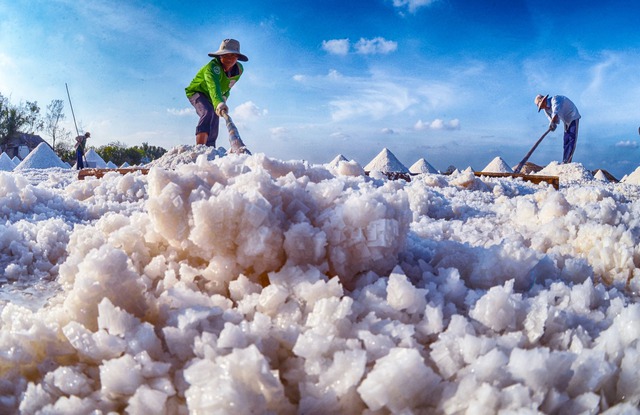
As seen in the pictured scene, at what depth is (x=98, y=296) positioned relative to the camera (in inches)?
36.8

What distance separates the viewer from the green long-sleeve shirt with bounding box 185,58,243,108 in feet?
18.4

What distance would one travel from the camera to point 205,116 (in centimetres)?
619

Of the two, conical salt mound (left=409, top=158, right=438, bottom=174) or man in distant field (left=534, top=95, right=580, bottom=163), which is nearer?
man in distant field (left=534, top=95, right=580, bottom=163)

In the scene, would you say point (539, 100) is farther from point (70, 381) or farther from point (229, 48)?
point (70, 381)

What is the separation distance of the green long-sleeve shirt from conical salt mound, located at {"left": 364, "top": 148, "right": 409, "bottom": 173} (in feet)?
11.9

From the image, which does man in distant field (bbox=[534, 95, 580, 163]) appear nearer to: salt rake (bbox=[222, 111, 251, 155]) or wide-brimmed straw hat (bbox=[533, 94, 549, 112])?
wide-brimmed straw hat (bbox=[533, 94, 549, 112])

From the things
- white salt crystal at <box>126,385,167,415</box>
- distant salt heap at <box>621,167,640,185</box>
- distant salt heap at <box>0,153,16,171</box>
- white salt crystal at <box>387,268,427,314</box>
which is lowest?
white salt crystal at <box>126,385,167,415</box>

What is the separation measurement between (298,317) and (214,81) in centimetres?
515

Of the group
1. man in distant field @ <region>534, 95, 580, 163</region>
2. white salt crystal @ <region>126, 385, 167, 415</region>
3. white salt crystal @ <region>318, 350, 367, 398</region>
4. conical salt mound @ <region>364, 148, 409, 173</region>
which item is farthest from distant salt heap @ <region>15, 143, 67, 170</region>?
white salt crystal @ <region>318, 350, 367, 398</region>

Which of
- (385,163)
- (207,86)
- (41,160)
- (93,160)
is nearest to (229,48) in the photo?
(207,86)

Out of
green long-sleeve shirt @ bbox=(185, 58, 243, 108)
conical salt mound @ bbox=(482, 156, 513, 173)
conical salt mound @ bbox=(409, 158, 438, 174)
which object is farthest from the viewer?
conical salt mound @ bbox=(482, 156, 513, 173)

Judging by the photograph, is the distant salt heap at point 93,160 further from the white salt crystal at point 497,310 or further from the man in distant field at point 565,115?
the white salt crystal at point 497,310

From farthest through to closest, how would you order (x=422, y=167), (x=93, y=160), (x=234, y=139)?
(x=93, y=160)
(x=422, y=167)
(x=234, y=139)

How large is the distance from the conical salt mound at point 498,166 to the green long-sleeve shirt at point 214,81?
685 centimetres
